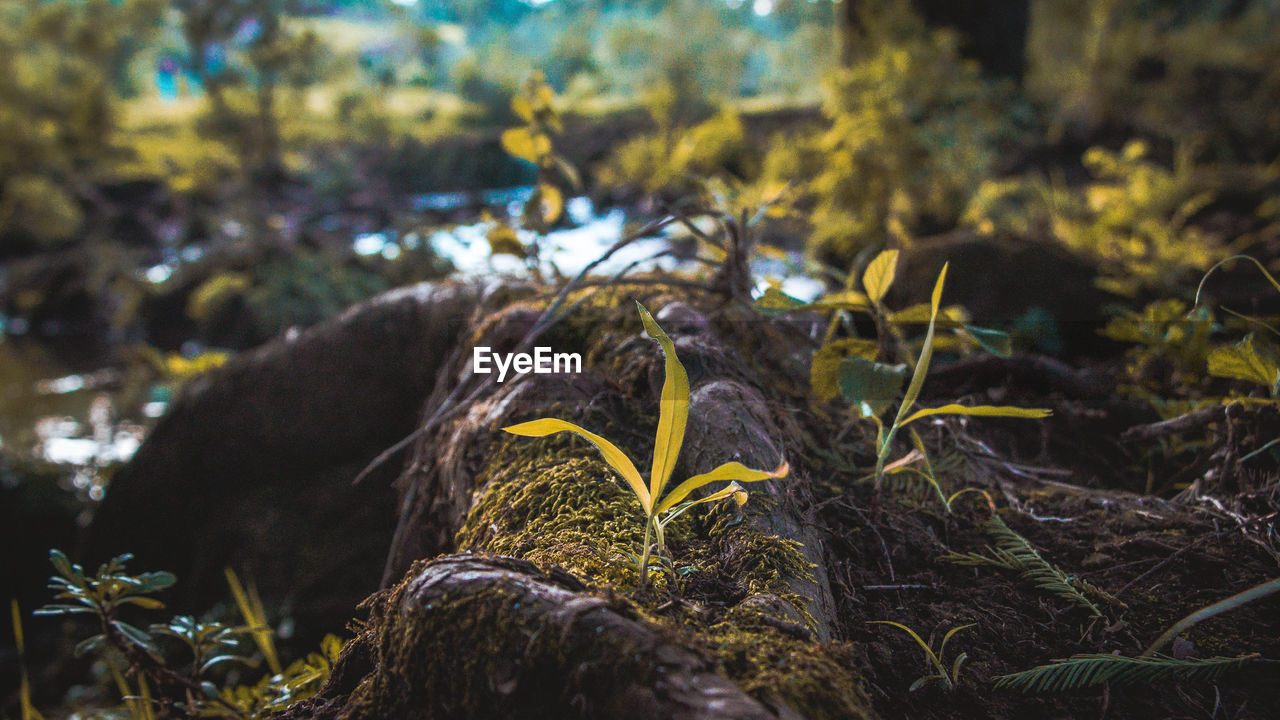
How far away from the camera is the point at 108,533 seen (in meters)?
2.68

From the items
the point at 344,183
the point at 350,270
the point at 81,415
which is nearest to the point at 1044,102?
the point at 350,270

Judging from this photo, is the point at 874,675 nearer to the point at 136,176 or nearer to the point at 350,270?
the point at 350,270

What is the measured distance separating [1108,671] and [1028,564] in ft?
0.94

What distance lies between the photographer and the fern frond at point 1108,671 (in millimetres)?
877

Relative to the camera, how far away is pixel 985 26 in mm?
5504

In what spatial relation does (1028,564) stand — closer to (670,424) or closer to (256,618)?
(670,424)

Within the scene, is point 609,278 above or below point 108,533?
above

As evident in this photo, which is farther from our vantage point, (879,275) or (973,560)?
(879,275)

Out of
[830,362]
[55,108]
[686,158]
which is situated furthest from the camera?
[55,108]

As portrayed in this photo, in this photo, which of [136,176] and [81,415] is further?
[136,176]

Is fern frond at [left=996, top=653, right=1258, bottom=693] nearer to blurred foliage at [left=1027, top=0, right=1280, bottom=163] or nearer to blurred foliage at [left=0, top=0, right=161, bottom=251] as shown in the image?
blurred foliage at [left=1027, top=0, right=1280, bottom=163]

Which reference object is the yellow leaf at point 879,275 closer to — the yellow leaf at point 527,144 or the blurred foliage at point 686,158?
the blurred foliage at point 686,158

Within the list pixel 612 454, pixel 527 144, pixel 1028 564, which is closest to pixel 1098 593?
pixel 1028 564

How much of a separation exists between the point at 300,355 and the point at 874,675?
7.60 ft
